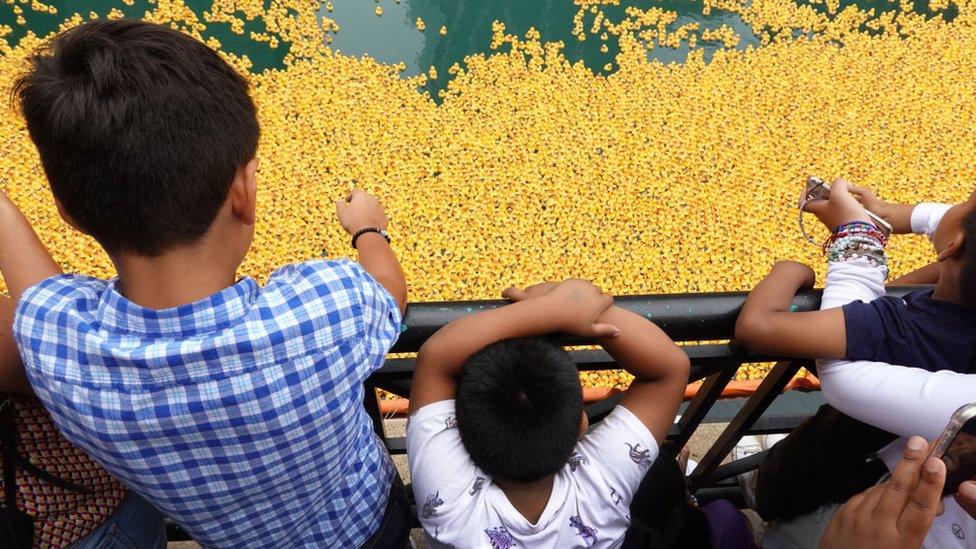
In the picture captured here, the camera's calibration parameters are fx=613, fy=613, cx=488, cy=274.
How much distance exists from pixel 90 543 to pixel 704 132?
3750 millimetres

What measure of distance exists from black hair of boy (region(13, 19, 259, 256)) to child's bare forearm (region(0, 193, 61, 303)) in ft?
0.59

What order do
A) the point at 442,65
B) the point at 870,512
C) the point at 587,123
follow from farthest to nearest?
the point at 442,65 < the point at 587,123 < the point at 870,512

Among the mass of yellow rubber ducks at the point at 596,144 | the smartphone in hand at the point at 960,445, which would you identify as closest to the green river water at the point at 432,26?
the mass of yellow rubber ducks at the point at 596,144

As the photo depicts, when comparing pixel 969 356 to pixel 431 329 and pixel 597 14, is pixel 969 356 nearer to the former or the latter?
pixel 431 329

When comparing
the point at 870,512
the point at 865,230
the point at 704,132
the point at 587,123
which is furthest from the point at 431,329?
the point at 704,132

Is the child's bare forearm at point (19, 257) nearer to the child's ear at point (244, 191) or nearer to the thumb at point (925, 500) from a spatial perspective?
the child's ear at point (244, 191)

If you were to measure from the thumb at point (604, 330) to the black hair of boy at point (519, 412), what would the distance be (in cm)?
7

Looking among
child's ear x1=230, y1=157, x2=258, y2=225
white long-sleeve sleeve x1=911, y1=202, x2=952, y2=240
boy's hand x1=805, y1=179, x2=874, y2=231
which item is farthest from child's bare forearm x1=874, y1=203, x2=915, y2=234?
child's ear x1=230, y1=157, x2=258, y2=225

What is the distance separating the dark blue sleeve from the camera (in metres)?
0.88

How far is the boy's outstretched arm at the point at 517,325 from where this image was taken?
85 cm

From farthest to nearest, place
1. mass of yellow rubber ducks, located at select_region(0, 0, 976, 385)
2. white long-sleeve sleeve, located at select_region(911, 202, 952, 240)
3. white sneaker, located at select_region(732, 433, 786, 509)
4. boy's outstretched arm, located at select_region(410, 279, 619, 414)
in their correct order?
mass of yellow rubber ducks, located at select_region(0, 0, 976, 385) → white sneaker, located at select_region(732, 433, 786, 509) → white long-sleeve sleeve, located at select_region(911, 202, 952, 240) → boy's outstretched arm, located at select_region(410, 279, 619, 414)

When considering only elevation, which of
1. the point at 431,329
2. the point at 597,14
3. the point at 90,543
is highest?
the point at 597,14

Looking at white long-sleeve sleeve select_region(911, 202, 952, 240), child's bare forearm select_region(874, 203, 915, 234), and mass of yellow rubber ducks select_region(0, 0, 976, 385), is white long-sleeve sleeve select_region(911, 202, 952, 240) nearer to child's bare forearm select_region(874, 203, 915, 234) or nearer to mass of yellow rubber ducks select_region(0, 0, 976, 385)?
child's bare forearm select_region(874, 203, 915, 234)

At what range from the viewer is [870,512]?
680 mm
